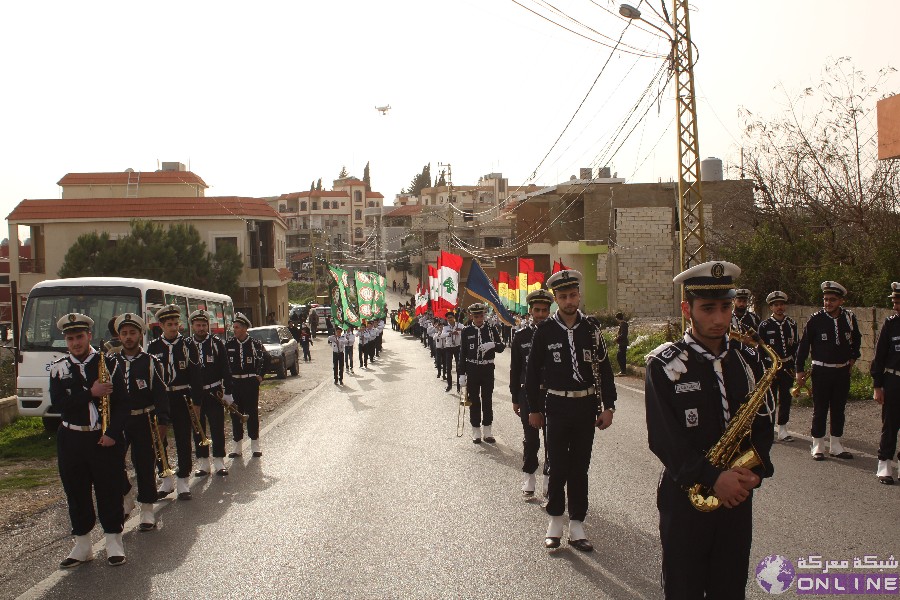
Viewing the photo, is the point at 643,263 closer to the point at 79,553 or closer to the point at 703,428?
the point at 79,553

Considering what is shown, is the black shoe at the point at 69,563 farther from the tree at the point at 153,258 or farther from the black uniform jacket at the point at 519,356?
the tree at the point at 153,258

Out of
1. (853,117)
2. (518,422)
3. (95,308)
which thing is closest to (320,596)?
(518,422)

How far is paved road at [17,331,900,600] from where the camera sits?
19.9ft

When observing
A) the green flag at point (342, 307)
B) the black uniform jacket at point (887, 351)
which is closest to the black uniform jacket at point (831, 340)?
the black uniform jacket at point (887, 351)

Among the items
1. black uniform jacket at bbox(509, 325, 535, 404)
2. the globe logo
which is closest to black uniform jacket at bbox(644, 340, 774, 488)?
the globe logo

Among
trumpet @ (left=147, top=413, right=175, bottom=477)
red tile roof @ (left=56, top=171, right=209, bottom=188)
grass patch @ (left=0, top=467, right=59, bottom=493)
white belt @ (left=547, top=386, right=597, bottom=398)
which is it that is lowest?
grass patch @ (left=0, top=467, right=59, bottom=493)

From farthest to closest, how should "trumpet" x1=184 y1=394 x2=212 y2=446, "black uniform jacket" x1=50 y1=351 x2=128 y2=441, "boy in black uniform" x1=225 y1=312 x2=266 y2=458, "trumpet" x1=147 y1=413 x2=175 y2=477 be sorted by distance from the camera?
"boy in black uniform" x1=225 y1=312 x2=266 y2=458 → "trumpet" x1=184 y1=394 x2=212 y2=446 → "trumpet" x1=147 y1=413 x2=175 y2=477 → "black uniform jacket" x1=50 y1=351 x2=128 y2=441

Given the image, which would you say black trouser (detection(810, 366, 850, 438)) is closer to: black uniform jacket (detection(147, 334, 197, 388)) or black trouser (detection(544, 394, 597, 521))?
black trouser (detection(544, 394, 597, 521))

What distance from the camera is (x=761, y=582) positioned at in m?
5.84

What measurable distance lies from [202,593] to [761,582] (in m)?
3.86

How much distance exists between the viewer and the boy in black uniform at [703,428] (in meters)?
4.01

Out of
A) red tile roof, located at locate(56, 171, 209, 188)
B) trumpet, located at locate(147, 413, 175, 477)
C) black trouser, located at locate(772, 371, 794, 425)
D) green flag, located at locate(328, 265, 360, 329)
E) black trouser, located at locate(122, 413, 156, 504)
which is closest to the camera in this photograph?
black trouser, located at locate(122, 413, 156, 504)

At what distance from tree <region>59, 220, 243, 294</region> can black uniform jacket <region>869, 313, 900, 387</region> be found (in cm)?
3783

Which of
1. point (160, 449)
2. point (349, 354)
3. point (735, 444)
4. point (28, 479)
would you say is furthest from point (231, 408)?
point (349, 354)
